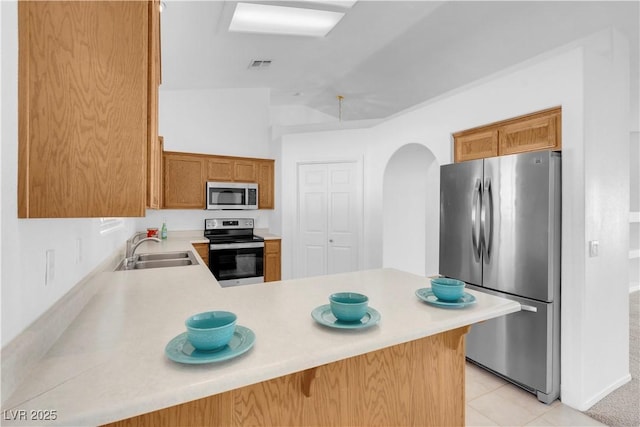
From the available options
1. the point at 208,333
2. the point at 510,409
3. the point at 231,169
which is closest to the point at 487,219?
the point at 510,409

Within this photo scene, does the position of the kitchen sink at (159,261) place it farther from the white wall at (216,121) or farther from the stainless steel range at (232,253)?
the white wall at (216,121)

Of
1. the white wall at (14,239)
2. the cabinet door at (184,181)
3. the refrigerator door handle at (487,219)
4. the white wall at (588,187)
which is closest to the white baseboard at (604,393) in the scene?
the white wall at (588,187)

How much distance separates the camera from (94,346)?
0.94 m

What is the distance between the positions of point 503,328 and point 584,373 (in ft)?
1.69

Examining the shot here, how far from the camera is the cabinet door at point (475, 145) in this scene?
2701 mm

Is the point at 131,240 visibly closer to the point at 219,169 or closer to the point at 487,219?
the point at 219,169

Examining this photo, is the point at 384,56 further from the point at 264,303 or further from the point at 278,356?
the point at 278,356

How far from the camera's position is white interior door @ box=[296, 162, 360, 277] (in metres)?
4.61

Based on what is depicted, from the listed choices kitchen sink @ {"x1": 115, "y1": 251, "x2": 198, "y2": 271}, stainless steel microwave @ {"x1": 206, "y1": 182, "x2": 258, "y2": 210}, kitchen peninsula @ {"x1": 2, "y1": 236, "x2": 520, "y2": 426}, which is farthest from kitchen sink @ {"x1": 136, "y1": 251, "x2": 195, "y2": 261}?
stainless steel microwave @ {"x1": 206, "y1": 182, "x2": 258, "y2": 210}

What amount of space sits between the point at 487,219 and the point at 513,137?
27.8 inches

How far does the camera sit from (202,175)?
14.9 feet

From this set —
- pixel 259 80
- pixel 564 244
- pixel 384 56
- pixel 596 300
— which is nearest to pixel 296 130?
pixel 259 80

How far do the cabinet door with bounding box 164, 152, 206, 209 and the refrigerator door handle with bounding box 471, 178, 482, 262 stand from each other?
3.53m

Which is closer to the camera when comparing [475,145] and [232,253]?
[475,145]
